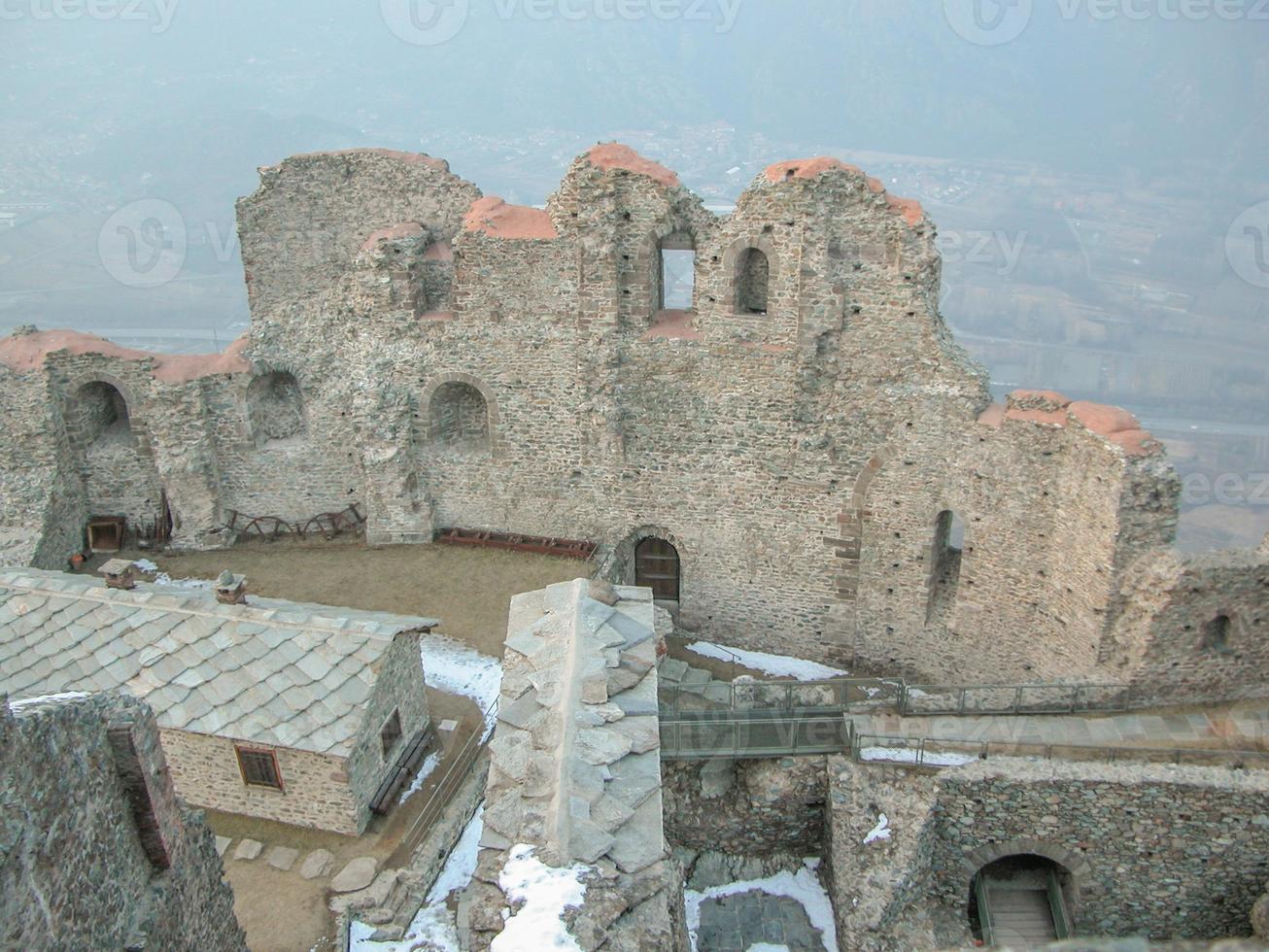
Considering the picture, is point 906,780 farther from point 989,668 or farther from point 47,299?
point 47,299

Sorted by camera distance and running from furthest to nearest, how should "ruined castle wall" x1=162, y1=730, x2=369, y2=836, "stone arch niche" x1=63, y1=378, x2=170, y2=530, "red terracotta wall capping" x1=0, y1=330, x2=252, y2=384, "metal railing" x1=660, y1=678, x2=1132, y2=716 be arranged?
"stone arch niche" x1=63, y1=378, x2=170, y2=530, "red terracotta wall capping" x1=0, y1=330, x2=252, y2=384, "metal railing" x1=660, y1=678, x2=1132, y2=716, "ruined castle wall" x1=162, y1=730, x2=369, y2=836

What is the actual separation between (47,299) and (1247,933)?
254ft

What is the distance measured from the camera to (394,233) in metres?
17.1

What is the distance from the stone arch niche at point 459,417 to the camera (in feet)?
57.6

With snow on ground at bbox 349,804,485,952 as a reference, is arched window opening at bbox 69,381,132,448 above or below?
above

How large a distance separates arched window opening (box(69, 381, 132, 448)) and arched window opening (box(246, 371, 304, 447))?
220cm

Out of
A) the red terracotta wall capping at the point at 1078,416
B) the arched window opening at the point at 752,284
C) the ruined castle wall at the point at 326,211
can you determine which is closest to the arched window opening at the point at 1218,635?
the red terracotta wall capping at the point at 1078,416

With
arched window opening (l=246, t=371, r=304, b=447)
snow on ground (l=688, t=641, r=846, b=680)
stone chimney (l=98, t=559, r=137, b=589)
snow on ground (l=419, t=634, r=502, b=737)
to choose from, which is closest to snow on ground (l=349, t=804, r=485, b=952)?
snow on ground (l=419, t=634, r=502, b=737)

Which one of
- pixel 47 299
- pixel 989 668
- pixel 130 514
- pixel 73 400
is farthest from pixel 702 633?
pixel 47 299

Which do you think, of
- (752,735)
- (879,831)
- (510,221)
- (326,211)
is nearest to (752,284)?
(510,221)

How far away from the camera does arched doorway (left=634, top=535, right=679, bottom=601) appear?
1784 centimetres

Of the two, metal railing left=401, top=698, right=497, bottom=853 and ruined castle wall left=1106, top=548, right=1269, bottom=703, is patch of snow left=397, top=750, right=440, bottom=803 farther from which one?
ruined castle wall left=1106, top=548, right=1269, bottom=703

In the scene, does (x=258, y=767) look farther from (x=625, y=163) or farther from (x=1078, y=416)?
(x=1078, y=416)

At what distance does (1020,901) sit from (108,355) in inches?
643
